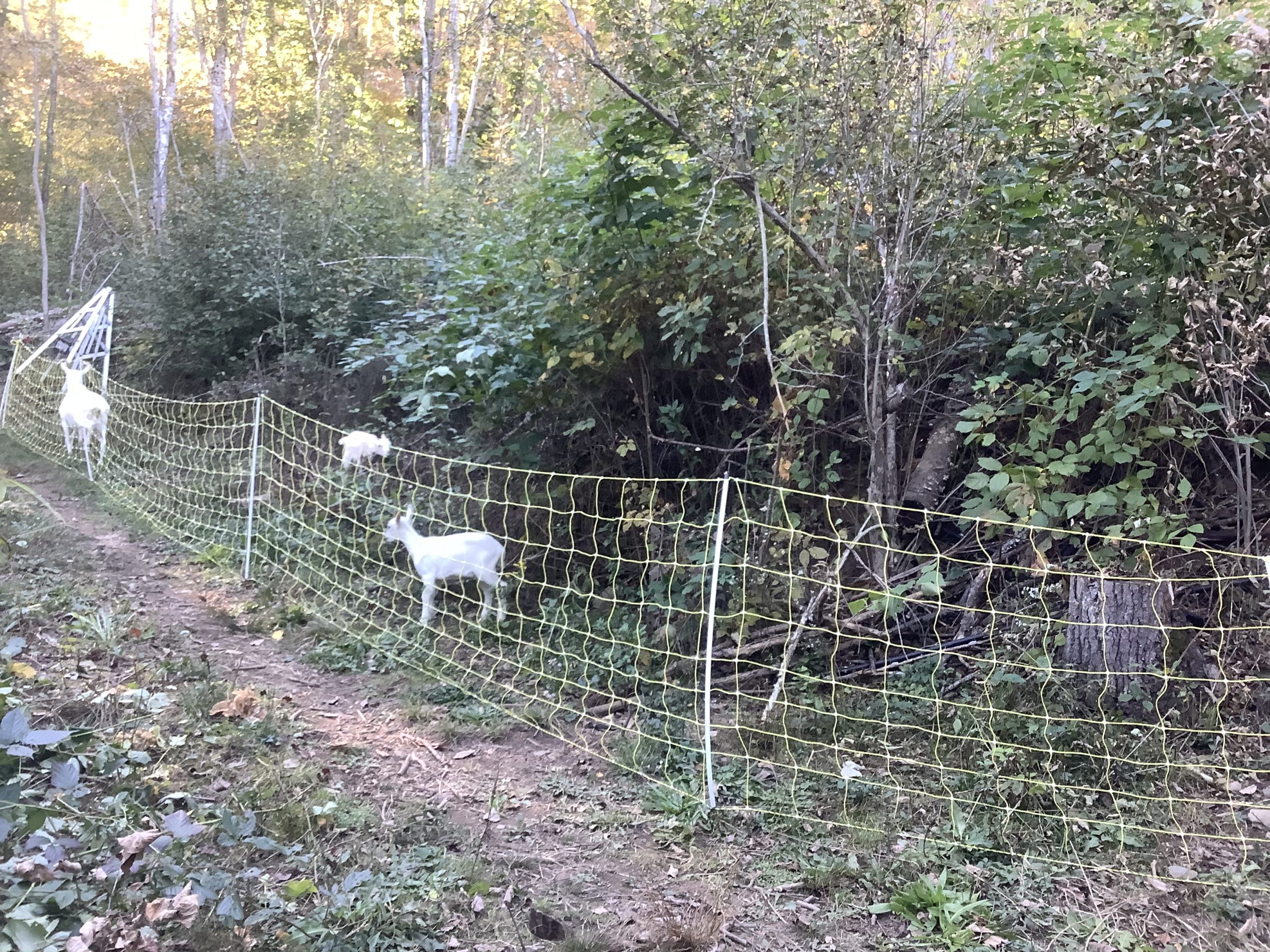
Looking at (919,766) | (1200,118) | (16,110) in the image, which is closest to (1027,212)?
(1200,118)

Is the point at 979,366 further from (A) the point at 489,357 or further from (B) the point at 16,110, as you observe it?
(B) the point at 16,110

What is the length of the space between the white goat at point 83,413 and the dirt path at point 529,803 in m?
3.20

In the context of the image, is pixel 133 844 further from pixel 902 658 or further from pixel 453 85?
pixel 453 85

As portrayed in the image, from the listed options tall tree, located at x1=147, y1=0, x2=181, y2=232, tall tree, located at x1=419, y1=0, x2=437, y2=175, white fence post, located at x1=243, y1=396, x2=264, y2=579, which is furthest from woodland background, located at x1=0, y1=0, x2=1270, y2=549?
tall tree, located at x1=147, y1=0, x2=181, y2=232

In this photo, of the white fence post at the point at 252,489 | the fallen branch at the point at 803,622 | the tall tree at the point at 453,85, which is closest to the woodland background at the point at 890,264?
the fallen branch at the point at 803,622

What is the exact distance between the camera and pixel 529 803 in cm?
336

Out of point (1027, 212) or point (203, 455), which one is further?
point (203, 455)

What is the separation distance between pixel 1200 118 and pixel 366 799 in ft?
14.3

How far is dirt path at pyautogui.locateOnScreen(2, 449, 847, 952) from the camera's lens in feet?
8.79

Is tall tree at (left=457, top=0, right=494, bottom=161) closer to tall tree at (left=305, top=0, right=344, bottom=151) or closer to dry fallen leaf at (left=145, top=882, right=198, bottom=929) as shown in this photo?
tall tree at (left=305, top=0, right=344, bottom=151)

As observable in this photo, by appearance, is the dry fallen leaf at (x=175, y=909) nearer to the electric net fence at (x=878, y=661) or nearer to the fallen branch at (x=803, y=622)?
the electric net fence at (x=878, y=661)

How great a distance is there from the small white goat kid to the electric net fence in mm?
201

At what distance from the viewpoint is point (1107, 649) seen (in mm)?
3656

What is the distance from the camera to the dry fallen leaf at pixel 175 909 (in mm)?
2219
